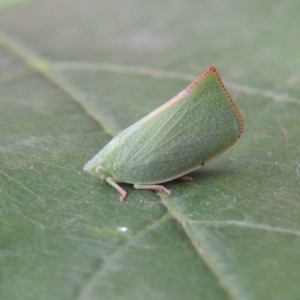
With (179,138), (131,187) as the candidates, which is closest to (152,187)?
(131,187)

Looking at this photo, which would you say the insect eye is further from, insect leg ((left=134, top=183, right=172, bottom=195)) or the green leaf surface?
insect leg ((left=134, top=183, right=172, bottom=195))

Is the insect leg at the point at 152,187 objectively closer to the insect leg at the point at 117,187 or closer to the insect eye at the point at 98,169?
the insect leg at the point at 117,187

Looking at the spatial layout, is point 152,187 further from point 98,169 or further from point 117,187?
point 98,169

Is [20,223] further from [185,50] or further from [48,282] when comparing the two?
[185,50]

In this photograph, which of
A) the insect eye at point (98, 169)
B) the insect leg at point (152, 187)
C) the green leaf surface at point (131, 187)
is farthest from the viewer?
the insect eye at point (98, 169)

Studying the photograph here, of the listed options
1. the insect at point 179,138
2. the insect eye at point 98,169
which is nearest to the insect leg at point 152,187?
the insect at point 179,138

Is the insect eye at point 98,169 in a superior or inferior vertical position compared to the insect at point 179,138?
inferior
